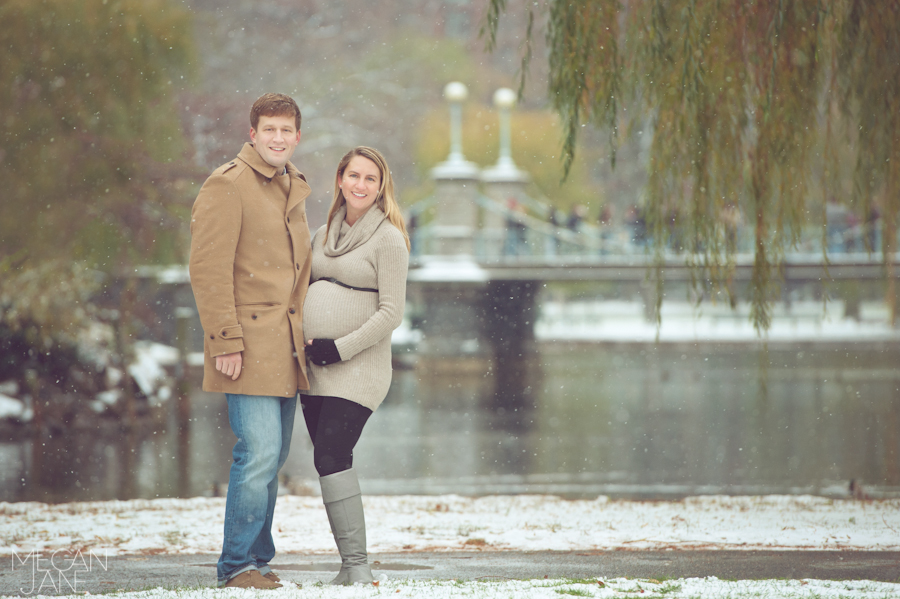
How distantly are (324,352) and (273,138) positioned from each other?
0.78 m

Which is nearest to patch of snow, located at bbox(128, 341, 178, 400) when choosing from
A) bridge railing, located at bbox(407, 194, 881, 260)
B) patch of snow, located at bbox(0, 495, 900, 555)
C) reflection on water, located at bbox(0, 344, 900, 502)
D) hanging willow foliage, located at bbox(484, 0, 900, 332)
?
reflection on water, located at bbox(0, 344, 900, 502)

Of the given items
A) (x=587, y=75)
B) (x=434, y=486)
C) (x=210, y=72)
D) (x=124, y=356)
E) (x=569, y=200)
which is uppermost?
(x=210, y=72)

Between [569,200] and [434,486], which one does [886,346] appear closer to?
[569,200]

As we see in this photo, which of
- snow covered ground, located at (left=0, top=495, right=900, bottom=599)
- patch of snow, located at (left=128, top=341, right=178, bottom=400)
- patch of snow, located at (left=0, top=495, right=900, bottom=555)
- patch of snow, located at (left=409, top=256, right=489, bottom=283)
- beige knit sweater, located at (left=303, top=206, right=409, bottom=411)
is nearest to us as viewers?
snow covered ground, located at (left=0, top=495, right=900, bottom=599)

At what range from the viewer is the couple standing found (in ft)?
11.1

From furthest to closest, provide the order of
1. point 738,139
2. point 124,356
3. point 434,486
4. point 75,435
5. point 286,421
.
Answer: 1. point 124,356
2. point 75,435
3. point 434,486
4. point 738,139
5. point 286,421

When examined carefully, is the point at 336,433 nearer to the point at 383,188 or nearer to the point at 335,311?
the point at 335,311

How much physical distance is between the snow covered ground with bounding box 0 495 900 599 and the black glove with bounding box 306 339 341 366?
757 mm

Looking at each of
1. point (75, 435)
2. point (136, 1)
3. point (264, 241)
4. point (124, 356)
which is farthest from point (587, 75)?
point (136, 1)

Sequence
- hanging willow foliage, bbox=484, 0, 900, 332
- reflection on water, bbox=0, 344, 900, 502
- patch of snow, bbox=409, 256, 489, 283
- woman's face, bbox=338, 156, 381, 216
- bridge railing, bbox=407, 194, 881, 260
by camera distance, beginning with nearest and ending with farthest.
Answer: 1. woman's face, bbox=338, 156, 381, 216
2. hanging willow foliage, bbox=484, 0, 900, 332
3. reflection on water, bbox=0, 344, 900, 502
4. patch of snow, bbox=409, 256, 489, 283
5. bridge railing, bbox=407, 194, 881, 260

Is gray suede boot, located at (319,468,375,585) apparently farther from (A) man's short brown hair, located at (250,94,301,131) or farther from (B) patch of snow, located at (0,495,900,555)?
A: (A) man's short brown hair, located at (250,94,301,131)

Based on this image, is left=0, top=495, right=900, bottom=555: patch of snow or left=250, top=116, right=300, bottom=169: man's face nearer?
left=250, top=116, right=300, bottom=169: man's face

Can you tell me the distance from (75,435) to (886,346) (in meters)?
22.9

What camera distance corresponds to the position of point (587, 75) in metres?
5.45
